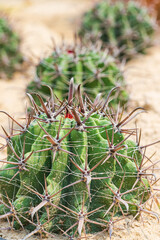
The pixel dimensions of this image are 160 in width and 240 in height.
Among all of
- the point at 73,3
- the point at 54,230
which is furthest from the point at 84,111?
the point at 73,3

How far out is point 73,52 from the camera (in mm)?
3916

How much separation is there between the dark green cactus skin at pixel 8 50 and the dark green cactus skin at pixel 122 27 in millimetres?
1224

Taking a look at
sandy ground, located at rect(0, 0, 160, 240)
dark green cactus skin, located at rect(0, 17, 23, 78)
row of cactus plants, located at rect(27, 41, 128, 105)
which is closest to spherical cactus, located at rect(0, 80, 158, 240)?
sandy ground, located at rect(0, 0, 160, 240)

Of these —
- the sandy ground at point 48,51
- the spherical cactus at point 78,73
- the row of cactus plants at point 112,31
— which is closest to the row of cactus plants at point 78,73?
the spherical cactus at point 78,73

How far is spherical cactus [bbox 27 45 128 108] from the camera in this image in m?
3.79

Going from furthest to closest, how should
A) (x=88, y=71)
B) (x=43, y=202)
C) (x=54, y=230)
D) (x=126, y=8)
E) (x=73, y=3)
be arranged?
1. (x=73, y=3)
2. (x=126, y=8)
3. (x=88, y=71)
4. (x=54, y=230)
5. (x=43, y=202)

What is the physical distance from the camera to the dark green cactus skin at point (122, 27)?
20.4 ft

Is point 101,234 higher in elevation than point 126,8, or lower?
lower

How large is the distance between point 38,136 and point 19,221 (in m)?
0.53

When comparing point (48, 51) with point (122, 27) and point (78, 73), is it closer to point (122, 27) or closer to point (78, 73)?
point (122, 27)

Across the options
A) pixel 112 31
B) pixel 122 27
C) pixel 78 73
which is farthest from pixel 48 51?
pixel 78 73

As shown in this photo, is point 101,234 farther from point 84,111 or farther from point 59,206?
point 84,111

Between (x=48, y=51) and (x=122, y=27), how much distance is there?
4.60ft

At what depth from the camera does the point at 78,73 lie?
3.78 meters
